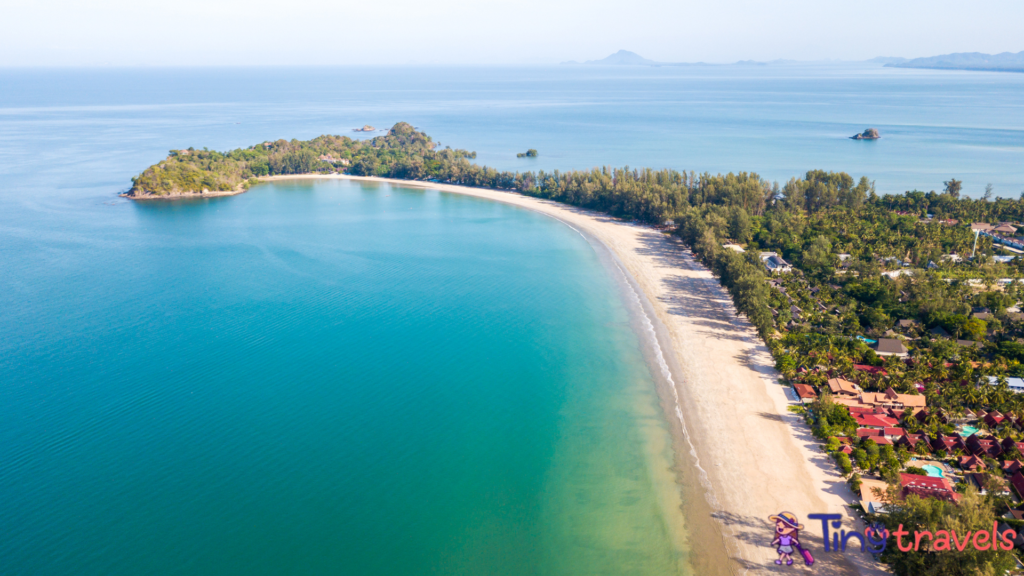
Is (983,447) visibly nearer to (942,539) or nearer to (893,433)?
(893,433)

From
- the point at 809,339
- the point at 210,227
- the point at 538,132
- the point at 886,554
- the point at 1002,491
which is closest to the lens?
the point at 886,554

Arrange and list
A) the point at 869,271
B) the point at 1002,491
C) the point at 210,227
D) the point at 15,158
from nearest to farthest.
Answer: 1. the point at 1002,491
2. the point at 869,271
3. the point at 210,227
4. the point at 15,158

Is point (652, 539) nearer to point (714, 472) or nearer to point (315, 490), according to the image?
point (714, 472)

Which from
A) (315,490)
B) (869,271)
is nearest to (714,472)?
(315,490)

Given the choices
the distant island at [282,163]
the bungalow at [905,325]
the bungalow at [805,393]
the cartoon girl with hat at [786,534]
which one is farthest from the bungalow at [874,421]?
the distant island at [282,163]

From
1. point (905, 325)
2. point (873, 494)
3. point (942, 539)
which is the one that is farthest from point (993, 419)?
point (942, 539)

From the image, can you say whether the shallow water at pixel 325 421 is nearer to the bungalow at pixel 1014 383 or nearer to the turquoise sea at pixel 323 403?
the turquoise sea at pixel 323 403

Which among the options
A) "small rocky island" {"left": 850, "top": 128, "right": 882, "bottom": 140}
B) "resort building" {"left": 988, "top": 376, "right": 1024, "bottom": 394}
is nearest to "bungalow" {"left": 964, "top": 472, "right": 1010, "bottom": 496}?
"resort building" {"left": 988, "top": 376, "right": 1024, "bottom": 394}
